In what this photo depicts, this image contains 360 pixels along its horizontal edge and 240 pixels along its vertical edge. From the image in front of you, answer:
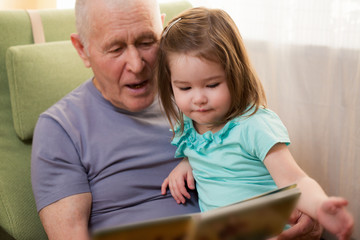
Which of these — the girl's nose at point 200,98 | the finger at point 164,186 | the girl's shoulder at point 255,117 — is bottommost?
the finger at point 164,186

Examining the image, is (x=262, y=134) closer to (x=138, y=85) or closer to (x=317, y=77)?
(x=138, y=85)

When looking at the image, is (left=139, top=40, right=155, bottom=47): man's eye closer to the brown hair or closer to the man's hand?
the brown hair

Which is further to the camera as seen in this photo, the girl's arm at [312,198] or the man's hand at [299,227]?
the man's hand at [299,227]

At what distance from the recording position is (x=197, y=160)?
1331 millimetres

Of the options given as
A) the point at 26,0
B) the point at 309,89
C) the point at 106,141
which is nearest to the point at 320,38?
the point at 309,89

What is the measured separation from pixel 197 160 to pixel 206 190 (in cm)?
10

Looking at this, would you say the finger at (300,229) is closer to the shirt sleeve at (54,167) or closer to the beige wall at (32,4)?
the shirt sleeve at (54,167)

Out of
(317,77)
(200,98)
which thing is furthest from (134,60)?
(317,77)

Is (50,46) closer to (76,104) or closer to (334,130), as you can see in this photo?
(76,104)

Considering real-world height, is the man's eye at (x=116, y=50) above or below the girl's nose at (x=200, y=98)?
above

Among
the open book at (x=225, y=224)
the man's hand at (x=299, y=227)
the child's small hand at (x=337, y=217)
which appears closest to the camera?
the open book at (x=225, y=224)

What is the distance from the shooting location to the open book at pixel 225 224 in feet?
2.11

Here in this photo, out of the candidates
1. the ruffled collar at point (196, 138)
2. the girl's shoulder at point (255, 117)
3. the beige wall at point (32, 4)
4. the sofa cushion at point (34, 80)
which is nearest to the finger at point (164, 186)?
the ruffled collar at point (196, 138)

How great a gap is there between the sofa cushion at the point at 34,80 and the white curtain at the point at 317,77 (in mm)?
1104
